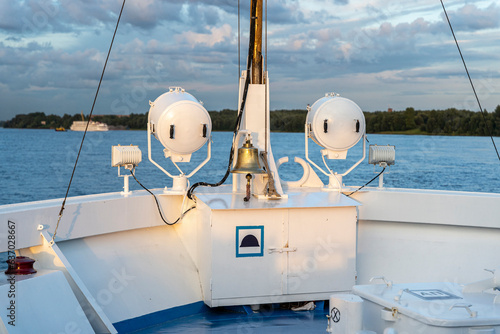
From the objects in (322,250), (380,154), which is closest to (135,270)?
(322,250)

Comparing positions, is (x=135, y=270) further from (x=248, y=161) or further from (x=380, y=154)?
(x=380, y=154)

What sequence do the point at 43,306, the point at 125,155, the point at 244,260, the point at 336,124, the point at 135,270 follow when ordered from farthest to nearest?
the point at 336,124 → the point at 125,155 → the point at 135,270 → the point at 244,260 → the point at 43,306

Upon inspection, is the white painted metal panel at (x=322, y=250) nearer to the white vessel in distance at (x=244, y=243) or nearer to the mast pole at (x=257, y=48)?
the white vessel in distance at (x=244, y=243)

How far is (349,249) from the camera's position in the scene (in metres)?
6.04

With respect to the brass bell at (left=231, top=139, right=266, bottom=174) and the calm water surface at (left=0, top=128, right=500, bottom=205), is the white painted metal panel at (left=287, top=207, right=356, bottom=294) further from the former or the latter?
the calm water surface at (left=0, top=128, right=500, bottom=205)

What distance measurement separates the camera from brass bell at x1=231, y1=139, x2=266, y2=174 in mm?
5750

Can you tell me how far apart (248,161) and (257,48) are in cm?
146

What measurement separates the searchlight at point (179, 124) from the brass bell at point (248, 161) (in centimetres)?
90

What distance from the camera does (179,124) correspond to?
21.3 feet

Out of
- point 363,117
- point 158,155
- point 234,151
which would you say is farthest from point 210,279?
point 158,155

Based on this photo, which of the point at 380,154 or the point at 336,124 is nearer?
the point at 336,124

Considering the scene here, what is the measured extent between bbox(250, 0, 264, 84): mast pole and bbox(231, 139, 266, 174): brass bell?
3.53 ft

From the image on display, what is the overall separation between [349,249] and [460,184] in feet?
142

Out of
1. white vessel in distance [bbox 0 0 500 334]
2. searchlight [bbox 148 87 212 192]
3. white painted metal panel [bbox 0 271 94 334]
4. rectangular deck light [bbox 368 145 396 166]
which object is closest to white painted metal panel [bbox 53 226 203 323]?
white vessel in distance [bbox 0 0 500 334]
